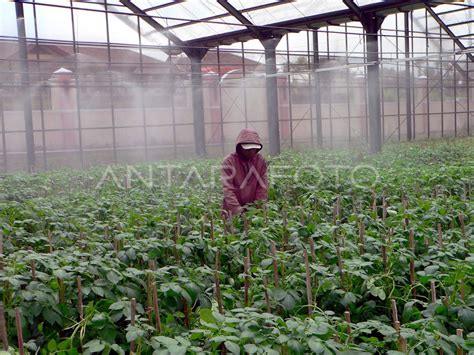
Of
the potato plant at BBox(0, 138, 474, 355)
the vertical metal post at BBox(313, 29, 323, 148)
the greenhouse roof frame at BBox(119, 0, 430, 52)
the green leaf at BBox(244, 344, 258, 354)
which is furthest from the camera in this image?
the vertical metal post at BBox(313, 29, 323, 148)

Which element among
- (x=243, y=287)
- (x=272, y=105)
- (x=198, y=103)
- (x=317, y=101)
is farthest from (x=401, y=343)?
(x=317, y=101)

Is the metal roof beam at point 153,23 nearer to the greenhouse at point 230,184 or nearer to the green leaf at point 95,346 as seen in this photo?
the greenhouse at point 230,184

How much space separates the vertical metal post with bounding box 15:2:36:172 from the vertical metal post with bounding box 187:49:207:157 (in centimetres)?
505

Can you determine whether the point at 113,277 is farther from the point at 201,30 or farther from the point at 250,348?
the point at 201,30

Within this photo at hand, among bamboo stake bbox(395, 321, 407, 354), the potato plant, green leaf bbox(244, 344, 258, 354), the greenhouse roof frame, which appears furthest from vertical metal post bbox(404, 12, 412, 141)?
green leaf bbox(244, 344, 258, 354)

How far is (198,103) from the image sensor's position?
Answer: 2030 centimetres

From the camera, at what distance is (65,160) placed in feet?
60.2

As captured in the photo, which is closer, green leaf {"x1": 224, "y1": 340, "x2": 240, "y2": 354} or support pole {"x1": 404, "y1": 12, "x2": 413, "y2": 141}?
green leaf {"x1": 224, "y1": 340, "x2": 240, "y2": 354}

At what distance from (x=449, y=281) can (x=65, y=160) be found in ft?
53.7

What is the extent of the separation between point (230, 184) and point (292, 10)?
468 inches

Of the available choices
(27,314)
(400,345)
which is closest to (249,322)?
(400,345)

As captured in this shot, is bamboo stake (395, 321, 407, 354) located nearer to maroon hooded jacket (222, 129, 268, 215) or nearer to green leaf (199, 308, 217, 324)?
green leaf (199, 308, 217, 324)

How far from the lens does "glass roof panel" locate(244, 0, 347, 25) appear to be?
1640cm

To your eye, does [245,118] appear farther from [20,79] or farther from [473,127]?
[473,127]
